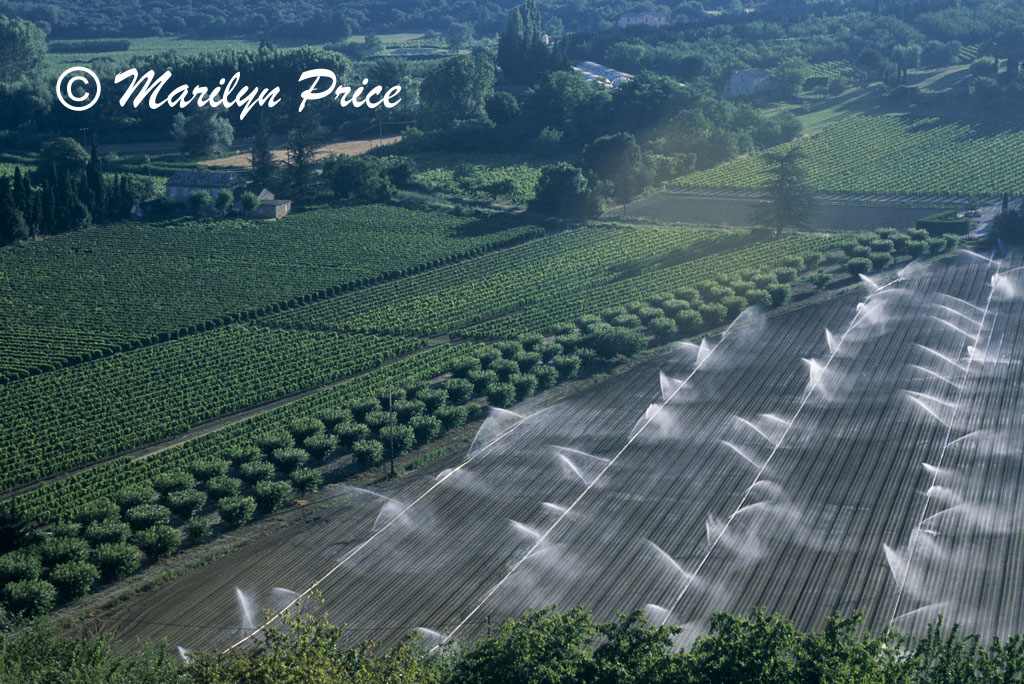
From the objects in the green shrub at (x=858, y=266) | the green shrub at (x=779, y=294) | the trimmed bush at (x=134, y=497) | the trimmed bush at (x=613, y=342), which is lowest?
the trimmed bush at (x=134, y=497)

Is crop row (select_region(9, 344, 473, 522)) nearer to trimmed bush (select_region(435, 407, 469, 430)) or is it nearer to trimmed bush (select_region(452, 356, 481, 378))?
trimmed bush (select_region(452, 356, 481, 378))

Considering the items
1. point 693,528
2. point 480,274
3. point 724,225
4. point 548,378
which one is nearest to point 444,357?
point 548,378

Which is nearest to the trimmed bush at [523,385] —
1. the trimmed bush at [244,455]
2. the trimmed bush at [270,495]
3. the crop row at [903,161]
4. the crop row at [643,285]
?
the crop row at [643,285]

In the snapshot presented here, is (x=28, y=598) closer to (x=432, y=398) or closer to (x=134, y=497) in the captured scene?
(x=134, y=497)

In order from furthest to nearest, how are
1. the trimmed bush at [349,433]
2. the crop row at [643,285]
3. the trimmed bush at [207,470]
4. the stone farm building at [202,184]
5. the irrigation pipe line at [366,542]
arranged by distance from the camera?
the stone farm building at [202,184] < the crop row at [643,285] < the trimmed bush at [349,433] < the trimmed bush at [207,470] < the irrigation pipe line at [366,542]

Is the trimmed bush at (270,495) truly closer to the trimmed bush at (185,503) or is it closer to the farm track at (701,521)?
the farm track at (701,521)

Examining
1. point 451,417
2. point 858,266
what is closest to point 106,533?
point 451,417

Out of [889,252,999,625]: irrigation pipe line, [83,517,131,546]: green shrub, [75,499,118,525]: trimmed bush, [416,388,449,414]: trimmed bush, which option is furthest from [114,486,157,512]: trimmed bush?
[889,252,999,625]: irrigation pipe line

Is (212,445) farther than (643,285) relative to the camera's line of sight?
No
